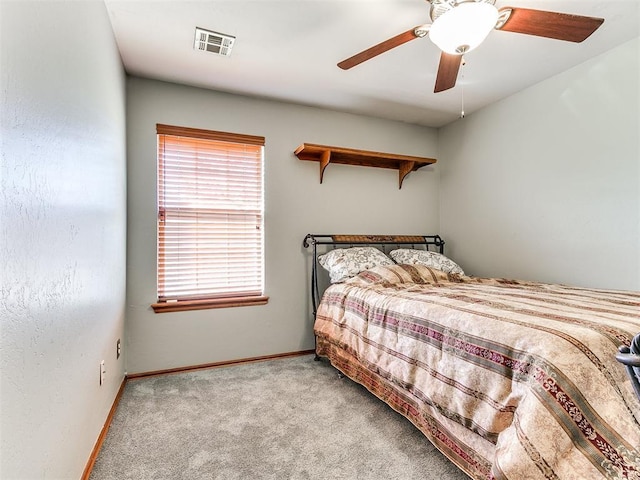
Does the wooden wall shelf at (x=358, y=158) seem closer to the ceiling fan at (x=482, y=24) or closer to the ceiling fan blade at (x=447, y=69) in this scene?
the ceiling fan blade at (x=447, y=69)

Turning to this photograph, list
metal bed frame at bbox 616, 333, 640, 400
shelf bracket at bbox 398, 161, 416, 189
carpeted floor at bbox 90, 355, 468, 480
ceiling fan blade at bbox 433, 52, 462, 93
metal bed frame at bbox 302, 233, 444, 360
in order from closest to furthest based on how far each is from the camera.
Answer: metal bed frame at bbox 616, 333, 640, 400, carpeted floor at bbox 90, 355, 468, 480, ceiling fan blade at bbox 433, 52, 462, 93, metal bed frame at bbox 302, 233, 444, 360, shelf bracket at bbox 398, 161, 416, 189

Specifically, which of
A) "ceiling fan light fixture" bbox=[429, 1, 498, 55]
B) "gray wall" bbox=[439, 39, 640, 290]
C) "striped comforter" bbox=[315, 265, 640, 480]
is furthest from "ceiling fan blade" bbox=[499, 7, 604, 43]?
"striped comforter" bbox=[315, 265, 640, 480]

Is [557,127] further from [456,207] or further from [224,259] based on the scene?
[224,259]

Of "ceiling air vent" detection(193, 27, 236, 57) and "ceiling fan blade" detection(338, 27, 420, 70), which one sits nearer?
"ceiling fan blade" detection(338, 27, 420, 70)

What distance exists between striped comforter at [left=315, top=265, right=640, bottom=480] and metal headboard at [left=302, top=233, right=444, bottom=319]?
942mm

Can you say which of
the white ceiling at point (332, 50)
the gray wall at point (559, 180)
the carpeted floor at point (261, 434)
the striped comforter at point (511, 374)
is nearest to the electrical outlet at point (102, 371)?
the carpeted floor at point (261, 434)

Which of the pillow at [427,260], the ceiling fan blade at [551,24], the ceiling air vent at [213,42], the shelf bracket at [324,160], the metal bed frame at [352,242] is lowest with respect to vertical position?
the pillow at [427,260]

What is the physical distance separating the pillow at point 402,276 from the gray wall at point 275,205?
2.22 ft

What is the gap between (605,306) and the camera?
1.61 meters

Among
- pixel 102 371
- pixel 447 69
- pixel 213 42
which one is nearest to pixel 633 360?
pixel 447 69

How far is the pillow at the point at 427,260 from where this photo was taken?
308cm

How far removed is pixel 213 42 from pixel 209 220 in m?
1.34

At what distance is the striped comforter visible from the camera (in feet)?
3.34

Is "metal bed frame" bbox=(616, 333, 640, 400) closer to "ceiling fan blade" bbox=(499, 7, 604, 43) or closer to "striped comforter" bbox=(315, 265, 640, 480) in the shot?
"striped comforter" bbox=(315, 265, 640, 480)
